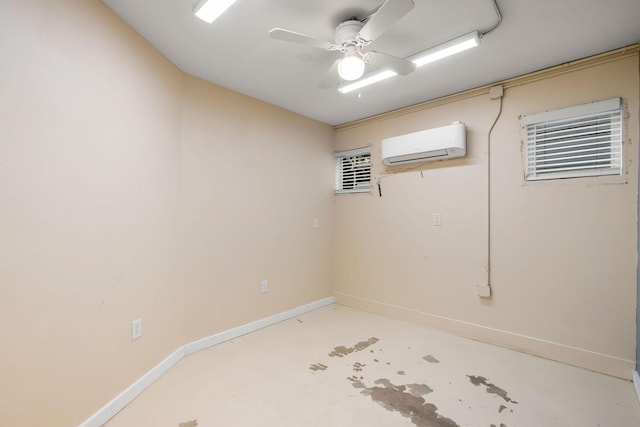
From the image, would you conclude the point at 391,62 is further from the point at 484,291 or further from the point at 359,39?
the point at 484,291

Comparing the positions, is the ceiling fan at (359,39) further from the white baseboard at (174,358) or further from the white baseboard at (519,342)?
the white baseboard at (519,342)

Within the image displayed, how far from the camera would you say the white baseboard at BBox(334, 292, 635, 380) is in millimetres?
2160

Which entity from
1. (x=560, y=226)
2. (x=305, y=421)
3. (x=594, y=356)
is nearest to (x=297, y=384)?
(x=305, y=421)

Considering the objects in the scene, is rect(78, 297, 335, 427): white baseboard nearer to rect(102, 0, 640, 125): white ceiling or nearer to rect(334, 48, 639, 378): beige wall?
rect(334, 48, 639, 378): beige wall

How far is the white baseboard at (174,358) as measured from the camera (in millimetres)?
1668

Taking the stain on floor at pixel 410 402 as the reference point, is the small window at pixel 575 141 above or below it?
above

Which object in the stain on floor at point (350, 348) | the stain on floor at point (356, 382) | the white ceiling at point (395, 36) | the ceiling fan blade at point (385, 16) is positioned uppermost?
the white ceiling at point (395, 36)

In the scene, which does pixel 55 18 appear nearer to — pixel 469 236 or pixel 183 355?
pixel 183 355

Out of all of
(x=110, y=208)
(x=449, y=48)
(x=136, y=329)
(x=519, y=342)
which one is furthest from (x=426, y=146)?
(x=136, y=329)

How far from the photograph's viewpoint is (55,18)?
55.1 inches

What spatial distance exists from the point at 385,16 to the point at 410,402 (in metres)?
2.27

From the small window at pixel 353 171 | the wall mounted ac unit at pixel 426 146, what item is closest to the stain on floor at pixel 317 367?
the small window at pixel 353 171

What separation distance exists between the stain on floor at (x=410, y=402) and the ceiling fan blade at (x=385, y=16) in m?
2.22

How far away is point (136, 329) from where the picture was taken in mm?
1948
